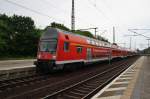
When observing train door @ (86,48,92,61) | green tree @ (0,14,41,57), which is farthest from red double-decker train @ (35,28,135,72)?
green tree @ (0,14,41,57)

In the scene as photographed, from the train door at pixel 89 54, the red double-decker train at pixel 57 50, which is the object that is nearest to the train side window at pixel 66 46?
the red double-decker train at pixel 57 50

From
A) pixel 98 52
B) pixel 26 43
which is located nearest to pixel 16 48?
pixel 26 43

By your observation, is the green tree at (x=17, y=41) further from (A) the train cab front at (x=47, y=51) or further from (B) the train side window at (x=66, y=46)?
(B) the train side window at (x=66, y=46)

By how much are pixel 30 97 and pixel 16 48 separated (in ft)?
205

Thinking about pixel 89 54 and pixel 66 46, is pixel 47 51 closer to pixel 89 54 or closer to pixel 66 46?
pixel 66 46

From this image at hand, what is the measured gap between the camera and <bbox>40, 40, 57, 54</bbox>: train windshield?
20.0 metres

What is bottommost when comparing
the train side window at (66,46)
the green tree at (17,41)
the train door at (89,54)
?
the train door at (89,54)

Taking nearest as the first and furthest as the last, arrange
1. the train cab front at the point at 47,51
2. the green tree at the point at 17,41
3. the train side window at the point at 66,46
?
the train cab front at the point at 47,51, the train side window at the point at 66,46, the green tree at the point at 17,41

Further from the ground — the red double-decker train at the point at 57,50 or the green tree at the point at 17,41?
the green tree at the point at 17,41

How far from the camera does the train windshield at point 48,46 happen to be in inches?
787

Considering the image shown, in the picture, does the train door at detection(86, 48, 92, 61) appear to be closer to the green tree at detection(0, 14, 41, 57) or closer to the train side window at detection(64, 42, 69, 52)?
the train side window at detection(64, 42, 69, 52)

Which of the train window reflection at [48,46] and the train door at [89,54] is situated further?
A: the train door at [89,54]

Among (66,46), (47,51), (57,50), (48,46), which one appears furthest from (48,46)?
(66,46)

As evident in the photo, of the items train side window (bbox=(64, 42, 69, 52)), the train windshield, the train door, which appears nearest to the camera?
the train windshield
